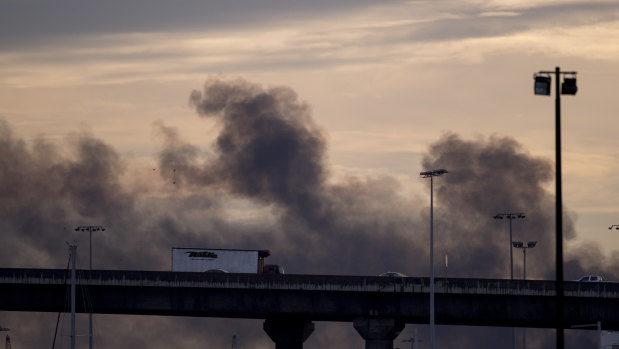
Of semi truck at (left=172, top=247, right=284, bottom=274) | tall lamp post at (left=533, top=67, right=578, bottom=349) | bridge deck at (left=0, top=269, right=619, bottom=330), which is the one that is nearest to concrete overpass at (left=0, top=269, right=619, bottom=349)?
bridge deck at (left=0, top=269, right=619, bottom=330)

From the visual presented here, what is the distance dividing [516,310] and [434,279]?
866cm

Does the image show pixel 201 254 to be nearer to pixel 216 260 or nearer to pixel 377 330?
pixel 216 260

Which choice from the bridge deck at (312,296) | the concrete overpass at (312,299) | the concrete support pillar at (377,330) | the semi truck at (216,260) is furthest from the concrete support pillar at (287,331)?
the semi truck at (216,260)

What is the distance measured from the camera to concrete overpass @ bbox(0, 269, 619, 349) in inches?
4759

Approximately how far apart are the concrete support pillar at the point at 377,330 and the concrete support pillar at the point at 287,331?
8116mm

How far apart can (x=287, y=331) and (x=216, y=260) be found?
1462 centimetres

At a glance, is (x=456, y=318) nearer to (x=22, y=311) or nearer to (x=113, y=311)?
(x=113, y=311)

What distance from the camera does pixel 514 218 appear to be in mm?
167625

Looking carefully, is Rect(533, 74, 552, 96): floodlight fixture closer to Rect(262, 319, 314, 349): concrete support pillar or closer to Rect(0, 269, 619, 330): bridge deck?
Rect(0, 269, 619, 330): bridge deck

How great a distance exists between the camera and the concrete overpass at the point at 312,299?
4759 inches

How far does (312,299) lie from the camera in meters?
127

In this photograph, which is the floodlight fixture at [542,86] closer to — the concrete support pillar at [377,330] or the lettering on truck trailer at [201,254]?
the concrete support pillar at [377,330]

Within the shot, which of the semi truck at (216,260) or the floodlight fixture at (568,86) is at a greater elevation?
the semi truck at (216,260)

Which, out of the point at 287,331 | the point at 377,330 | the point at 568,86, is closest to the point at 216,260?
the point at 287,331
